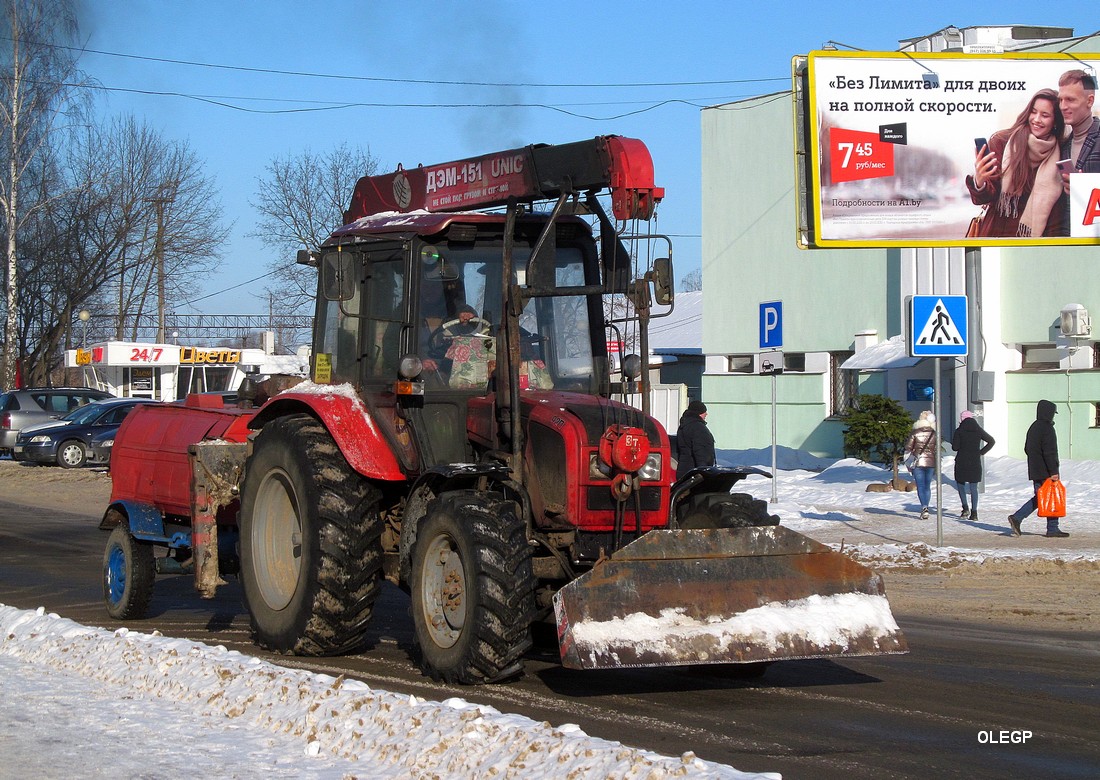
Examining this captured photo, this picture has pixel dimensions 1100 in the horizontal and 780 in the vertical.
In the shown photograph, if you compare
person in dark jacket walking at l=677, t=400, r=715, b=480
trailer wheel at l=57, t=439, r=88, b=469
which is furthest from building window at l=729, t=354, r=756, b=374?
trailer wheel at l=57, t=439, r=88, b=469

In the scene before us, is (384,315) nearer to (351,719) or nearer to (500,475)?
(500,475)

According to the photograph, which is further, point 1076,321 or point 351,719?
point 1076,321

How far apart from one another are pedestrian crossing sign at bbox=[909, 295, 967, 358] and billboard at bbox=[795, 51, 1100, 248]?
5.19 m

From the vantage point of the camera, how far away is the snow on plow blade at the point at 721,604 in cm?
684

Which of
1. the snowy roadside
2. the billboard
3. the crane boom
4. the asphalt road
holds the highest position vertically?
the billboard

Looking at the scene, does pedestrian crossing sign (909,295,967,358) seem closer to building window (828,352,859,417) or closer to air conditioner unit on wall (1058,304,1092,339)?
air conditioner unit on wall (1058,304,1092,339)

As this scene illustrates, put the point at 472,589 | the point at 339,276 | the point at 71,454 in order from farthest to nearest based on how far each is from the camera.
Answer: the point at 71,454 < the point at 339,276 < the point at 472,589

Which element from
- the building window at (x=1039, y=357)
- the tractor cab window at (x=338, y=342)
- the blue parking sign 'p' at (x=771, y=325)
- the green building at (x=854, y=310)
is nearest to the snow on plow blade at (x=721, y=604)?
the tractor cab window at (x=338, y=342)

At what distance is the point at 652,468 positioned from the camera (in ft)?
25.6

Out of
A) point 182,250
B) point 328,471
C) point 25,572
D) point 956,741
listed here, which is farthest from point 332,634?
point 182,250

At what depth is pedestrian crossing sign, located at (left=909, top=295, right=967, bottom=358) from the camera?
48.1 ft

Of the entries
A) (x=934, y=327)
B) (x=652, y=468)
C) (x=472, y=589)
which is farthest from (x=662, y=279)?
(x=934, y=327)

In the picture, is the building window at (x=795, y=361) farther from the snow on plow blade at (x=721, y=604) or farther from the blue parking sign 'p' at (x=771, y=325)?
the snow on plow blade at (x=721, y=604)

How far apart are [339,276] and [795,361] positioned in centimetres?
2257
